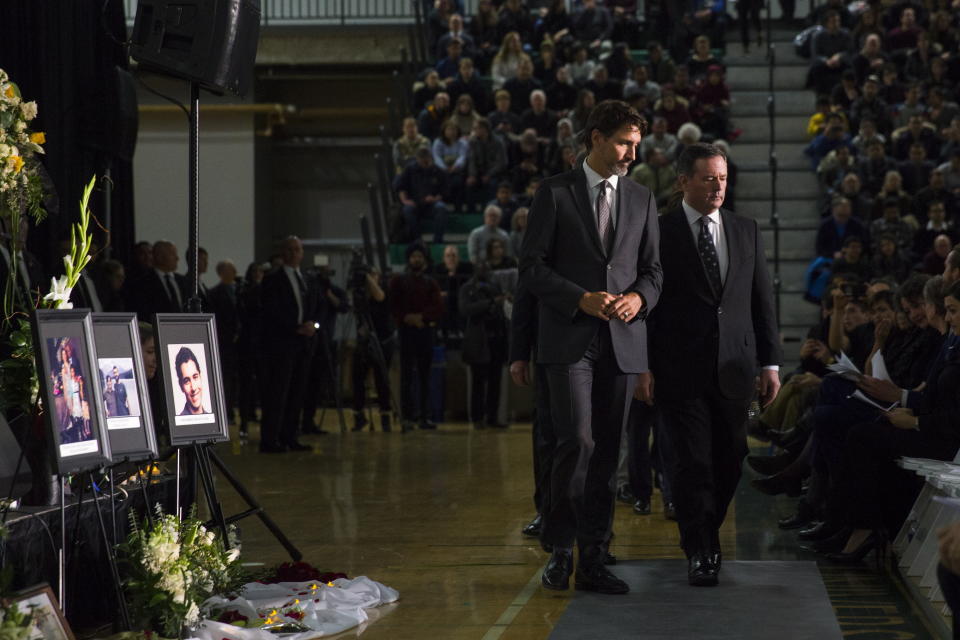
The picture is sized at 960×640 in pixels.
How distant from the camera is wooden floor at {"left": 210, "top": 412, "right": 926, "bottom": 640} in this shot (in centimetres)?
479

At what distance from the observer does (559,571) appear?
5.15 m

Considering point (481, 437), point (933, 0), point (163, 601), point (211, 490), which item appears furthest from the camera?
point (933, 0)

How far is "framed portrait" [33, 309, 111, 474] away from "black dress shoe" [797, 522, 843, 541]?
3164mm

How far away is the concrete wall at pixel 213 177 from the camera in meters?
19.3

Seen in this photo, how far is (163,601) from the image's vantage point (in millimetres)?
4176

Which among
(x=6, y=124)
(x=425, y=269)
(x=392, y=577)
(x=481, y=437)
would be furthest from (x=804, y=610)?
(x=425, y=269)

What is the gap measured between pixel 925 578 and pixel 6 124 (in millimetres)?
3307

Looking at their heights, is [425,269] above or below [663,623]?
above

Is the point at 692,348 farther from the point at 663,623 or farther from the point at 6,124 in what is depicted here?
the point at 6,124

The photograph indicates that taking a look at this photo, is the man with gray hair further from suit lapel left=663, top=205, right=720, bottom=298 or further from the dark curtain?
suit lapel left=663, top=205, right=720, bottom=298

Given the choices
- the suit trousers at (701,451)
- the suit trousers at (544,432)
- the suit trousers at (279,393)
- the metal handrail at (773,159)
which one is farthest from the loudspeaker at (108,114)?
the metal handrail at (773,159)

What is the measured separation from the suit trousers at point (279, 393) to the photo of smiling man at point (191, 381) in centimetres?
553

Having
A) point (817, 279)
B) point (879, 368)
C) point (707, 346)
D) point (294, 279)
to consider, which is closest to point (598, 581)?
point (707, 346)

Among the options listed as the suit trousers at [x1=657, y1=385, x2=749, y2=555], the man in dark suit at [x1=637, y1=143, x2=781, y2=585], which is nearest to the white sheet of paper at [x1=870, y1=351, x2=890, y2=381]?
the man in dark suit at [x1=637, y1=143, x2=781, y2=585]
